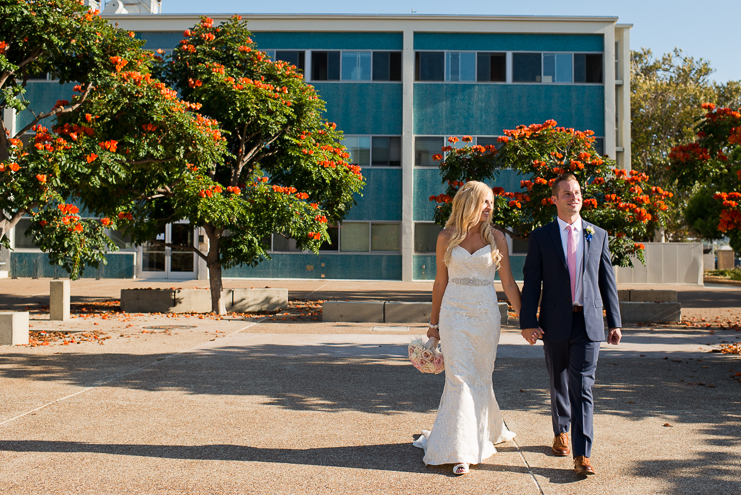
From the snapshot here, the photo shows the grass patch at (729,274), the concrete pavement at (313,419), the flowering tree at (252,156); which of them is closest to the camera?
the concrete pavement at (313,419)

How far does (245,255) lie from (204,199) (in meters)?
2.23

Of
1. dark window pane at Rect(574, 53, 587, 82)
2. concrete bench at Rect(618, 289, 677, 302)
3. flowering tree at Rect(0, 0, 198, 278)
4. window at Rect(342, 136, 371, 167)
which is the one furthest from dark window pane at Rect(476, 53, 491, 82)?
flowering tree at Rect(0, 0, 198, 278)

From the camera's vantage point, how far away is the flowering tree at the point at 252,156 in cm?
1268

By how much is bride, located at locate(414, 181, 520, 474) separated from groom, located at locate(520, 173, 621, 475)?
0.22 meters

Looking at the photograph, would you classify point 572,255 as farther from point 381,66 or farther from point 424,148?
point 381,66

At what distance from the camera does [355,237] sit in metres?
25.5

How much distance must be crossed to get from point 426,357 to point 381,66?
73.6 feet

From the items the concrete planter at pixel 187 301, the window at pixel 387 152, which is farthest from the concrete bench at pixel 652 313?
the window at pixel 387 152

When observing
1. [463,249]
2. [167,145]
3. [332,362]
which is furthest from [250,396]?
[167,145]

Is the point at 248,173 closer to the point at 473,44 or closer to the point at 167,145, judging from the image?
the point at 167,145

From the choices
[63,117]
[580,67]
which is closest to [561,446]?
[63,117]

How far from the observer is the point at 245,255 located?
13641 mm

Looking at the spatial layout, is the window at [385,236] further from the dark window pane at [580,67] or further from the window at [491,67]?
the dark window pane at [580,67]

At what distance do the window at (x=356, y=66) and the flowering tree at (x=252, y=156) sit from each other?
11316 millimetres
